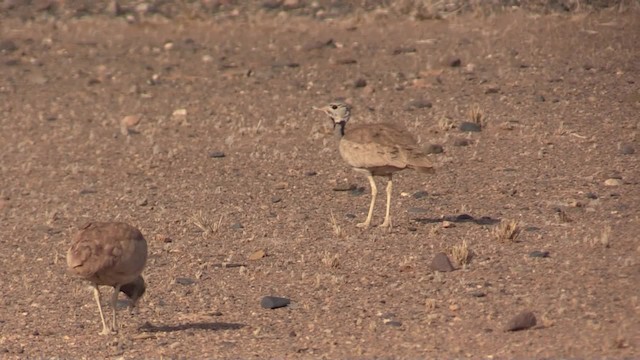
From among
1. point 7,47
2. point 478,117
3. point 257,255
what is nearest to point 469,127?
point 478,117

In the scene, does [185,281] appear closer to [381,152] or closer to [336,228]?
[336,228]

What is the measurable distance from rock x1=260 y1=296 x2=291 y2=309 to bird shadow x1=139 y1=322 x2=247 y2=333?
376 millimetres

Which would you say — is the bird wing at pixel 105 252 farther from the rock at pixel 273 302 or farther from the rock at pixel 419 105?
the rock at pixel 419 105

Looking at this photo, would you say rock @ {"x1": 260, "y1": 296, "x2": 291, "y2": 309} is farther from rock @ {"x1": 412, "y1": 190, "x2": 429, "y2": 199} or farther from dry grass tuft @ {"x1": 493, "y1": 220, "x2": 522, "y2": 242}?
rock @ {"x1": 412, "y1": 190, "x2": 429, "y2": 199}

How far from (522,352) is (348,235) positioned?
10.4ft

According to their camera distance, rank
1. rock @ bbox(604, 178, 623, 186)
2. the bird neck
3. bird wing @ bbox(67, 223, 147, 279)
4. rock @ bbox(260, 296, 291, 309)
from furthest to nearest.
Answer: rock @ bbox(604, 178, 623, 186) < the bird neck < rock @ bbox(260, 296, 291, 309) < bird wing @ bbox(67, 223, 147, 279)

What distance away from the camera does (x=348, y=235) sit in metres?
10.2

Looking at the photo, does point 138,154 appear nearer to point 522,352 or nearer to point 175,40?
point 175,40

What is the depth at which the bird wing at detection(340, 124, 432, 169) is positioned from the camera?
33.1ft

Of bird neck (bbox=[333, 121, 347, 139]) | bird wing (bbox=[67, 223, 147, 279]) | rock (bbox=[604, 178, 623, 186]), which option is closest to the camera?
bird wing (bbox=[67, 223, 147, 279])

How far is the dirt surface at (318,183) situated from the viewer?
316 inches

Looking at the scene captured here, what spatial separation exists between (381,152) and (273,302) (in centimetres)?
211

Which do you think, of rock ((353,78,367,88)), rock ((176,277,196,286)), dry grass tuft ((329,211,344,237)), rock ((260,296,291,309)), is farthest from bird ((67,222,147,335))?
rock ((353,78,367,88))

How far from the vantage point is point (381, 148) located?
1019 cm
